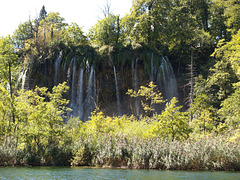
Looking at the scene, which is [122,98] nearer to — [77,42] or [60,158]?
[77,42]

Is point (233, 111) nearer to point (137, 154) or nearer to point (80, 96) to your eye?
point (137, 154)

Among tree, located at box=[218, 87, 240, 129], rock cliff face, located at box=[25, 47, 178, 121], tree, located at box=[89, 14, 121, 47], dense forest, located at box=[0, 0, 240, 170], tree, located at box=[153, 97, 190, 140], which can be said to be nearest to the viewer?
dense forest, located at box=[0, 0, 240, 170]

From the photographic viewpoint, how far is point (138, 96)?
3281 cm

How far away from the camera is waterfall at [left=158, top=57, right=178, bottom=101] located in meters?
32.3

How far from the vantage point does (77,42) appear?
128 ft

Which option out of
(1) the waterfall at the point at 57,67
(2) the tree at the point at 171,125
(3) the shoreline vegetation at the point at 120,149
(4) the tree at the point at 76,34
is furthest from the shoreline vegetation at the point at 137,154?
(4) the tree at the point at 76,34

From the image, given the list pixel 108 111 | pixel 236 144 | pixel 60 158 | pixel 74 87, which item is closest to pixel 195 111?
pixel 236 144

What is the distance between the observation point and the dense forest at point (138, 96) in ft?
44.7

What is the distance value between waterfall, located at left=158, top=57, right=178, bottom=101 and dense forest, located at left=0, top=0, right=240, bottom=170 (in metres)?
0.63

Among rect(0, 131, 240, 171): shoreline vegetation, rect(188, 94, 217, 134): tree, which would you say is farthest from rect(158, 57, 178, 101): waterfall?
rect(0, 131, 240, 171): shoreline vegetation

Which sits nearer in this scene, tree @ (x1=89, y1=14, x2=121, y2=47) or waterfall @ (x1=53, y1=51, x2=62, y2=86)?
waterfall @ (x1=53, y1=51, x2=62, y2=86)

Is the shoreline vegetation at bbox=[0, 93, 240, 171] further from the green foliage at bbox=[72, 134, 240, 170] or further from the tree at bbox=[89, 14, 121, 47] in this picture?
the tree at bbox=[89, 14, 121, 47]

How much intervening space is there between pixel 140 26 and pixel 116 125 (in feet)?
66.7

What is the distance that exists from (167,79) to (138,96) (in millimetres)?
4162
